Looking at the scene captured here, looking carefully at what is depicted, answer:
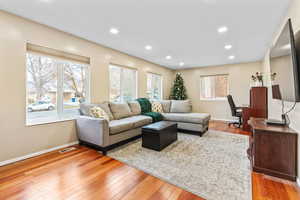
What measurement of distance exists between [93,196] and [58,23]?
2.93 metres

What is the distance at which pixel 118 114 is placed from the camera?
12.1ft

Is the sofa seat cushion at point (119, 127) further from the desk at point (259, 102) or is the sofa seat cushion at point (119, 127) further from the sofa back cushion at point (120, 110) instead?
the desk at point (259, 102)

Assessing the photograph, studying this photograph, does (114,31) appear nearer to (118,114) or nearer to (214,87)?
(118,114)

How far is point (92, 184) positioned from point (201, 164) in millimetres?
1636

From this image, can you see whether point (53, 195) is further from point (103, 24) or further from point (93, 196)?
point (103, 24)

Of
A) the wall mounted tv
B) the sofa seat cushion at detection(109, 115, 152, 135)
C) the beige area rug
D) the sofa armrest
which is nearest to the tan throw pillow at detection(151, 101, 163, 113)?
the sofa seat cushion at detection(109, 115, 152, 135)

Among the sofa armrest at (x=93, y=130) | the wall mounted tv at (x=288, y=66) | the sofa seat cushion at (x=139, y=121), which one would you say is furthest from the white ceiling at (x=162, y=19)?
the sofa seat cushion at (x=139, y=121)

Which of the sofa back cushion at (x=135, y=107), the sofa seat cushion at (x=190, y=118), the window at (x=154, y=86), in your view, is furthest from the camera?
the window at (x=154, y=86)

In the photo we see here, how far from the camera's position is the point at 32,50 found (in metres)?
2.58

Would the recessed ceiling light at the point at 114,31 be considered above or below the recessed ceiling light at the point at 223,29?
above

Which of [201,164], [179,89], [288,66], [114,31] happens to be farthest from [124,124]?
[179,89]

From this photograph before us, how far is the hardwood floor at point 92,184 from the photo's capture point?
1579mm

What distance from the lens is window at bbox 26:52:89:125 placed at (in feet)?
8.84

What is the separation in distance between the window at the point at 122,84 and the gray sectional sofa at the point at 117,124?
52 cm
